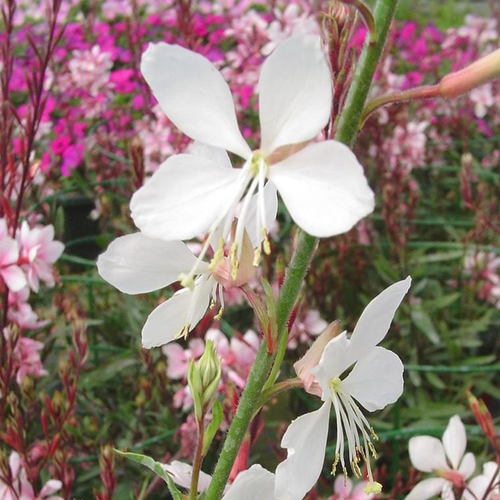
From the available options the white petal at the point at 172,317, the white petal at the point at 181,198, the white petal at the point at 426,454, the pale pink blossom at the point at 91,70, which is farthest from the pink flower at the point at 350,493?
the pale pink blossom at the point at 91,70

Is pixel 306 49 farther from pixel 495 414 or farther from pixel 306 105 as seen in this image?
pixel 495 414

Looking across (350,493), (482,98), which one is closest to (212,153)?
(350,493)

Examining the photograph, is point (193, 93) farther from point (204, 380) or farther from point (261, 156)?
point (204, 380)

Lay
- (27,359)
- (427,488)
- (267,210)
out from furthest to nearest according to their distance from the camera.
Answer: (27,359), (427,488), (267,210)

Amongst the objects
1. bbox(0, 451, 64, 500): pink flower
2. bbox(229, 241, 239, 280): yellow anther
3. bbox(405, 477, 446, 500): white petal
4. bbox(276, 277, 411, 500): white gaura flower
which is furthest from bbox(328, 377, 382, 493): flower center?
bbox(0, 451, 64, 500): pink flower

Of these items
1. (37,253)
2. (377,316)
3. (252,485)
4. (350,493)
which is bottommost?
(350,493)

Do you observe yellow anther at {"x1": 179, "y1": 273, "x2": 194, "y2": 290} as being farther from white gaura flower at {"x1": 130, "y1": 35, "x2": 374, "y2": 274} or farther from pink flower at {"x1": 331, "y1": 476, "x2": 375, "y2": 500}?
pink flower at {"x1": 331, "y1": 476, "x2": 375, "y2": 500}

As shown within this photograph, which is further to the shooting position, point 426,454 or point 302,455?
point 426,454

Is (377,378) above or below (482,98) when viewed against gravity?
above
